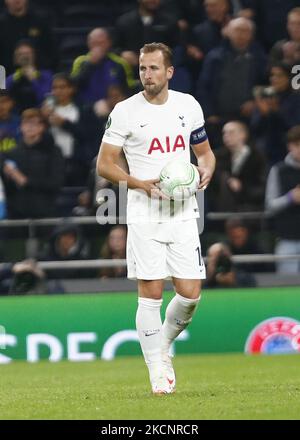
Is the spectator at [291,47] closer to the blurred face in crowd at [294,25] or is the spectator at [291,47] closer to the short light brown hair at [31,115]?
the blurred face in crowd at [294,25]

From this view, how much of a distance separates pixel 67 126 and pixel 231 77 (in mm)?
1993

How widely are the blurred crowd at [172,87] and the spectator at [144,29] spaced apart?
0.01m

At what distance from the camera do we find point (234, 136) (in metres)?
14.1

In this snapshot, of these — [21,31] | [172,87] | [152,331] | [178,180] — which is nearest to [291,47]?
[172,87]

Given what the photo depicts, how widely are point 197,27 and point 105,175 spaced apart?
753 cm

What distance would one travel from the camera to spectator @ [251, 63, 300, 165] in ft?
48.4

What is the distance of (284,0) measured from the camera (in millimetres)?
15797

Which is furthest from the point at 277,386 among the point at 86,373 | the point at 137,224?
the point at 86,373

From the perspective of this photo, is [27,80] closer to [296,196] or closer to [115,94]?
[115,94]

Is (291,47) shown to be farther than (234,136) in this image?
Yes

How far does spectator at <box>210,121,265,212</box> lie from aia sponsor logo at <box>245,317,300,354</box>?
4.71 feet

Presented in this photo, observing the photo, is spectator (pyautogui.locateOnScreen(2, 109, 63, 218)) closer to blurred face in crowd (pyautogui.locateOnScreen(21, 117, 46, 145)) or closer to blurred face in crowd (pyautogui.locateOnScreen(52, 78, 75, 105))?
blurred face in crowd (pyautogui.locateOnScreen(21, 117, 46, 145))

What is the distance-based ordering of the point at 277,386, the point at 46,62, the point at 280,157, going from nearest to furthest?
the point at 277,386 → the point at 280,157 → the point at 46,62

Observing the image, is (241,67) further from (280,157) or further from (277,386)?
(277,386)
